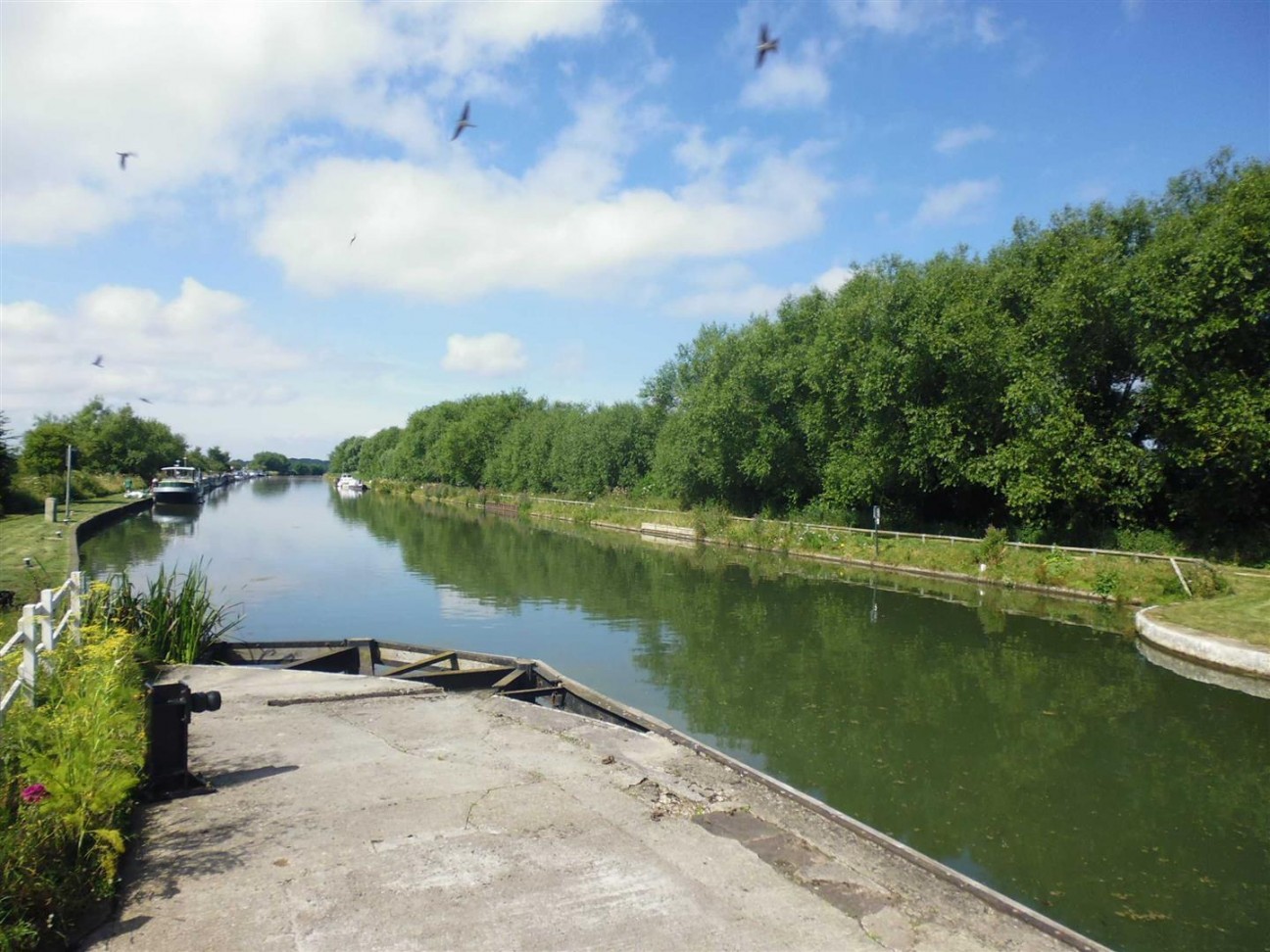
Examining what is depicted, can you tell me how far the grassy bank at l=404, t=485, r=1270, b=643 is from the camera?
806 inches

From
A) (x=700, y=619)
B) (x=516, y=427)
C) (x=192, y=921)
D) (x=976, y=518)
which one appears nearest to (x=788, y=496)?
(x=976, y=518)

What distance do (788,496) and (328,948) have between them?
43.9 metres

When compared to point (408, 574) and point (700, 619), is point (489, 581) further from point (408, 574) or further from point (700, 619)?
point (700, 619)

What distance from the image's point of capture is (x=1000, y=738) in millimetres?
→ 13008

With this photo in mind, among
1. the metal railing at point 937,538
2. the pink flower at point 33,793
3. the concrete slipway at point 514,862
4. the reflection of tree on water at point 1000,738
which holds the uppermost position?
the pink flower at point 33,793

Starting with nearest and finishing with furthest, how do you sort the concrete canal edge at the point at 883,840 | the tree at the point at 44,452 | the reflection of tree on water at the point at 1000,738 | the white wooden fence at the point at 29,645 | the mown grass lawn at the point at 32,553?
the concrete canal edge at the point at 883,840
the white wooden fence at the point at 29,645
the reflection of tree on water at the point at 1000,738
the mown grass lawn at the point at 32,553
the tree at the point at 44,452

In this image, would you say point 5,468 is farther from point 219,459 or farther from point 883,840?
point 219,459

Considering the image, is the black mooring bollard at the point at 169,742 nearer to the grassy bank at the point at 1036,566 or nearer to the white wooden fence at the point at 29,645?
the white wooden fence at the point at 29,645

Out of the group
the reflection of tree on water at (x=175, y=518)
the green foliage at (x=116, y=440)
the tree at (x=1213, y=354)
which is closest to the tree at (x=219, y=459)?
the green foliage at (x=116, y=440)

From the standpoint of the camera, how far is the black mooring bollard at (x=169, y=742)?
7.05 m

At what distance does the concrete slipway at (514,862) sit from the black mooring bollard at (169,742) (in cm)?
22

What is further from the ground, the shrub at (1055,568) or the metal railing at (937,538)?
the metal railing at (937,538)

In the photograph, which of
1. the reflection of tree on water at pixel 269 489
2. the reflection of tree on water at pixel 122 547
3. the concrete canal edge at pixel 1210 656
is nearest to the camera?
the concrete canal edge at pixel 1210 656

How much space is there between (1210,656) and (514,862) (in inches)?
687
